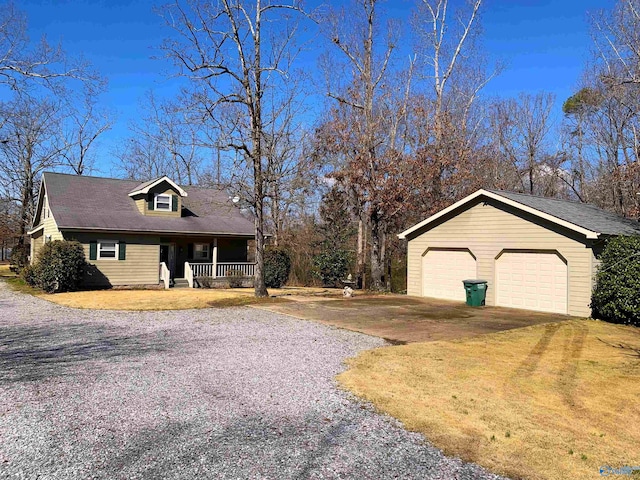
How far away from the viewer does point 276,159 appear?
2348 cm

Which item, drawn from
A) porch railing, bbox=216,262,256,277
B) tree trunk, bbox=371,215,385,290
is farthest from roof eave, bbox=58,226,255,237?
tree trunk, bbox=371,215,385,290

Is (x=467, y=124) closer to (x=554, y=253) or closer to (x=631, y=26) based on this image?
(x=631, y=26)

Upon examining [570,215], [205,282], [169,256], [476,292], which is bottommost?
[205,282]

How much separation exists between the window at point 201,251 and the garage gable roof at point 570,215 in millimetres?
12565

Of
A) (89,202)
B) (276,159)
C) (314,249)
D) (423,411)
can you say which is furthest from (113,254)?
(423,411)

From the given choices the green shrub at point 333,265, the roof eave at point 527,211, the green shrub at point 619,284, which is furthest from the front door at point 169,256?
the green shrub at point 619,284

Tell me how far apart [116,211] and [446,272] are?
50.8 ft

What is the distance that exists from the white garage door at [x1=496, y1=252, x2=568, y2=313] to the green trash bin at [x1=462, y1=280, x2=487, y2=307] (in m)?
0.51

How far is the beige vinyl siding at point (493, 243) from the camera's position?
45.1 ft

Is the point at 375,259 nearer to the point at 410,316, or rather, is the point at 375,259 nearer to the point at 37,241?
the point at 410,316

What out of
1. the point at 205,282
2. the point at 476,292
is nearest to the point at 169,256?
the point at 205,282

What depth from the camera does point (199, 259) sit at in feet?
81.7

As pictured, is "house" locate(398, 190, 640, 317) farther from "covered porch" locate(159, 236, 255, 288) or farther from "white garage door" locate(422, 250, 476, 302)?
"covered porch" locate(159, 236, 255, 288)

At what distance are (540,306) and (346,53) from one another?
1552 cm
